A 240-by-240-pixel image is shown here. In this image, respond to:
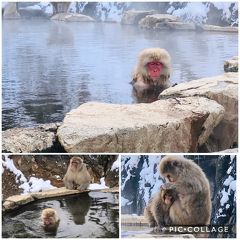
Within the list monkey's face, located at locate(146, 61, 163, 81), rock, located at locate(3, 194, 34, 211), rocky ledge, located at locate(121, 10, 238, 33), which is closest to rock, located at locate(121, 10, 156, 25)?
rocky ledge, located at locate(121, 10, 238, 33)

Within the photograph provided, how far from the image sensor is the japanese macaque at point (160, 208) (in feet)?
8.85

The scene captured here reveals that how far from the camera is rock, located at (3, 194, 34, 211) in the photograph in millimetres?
2658

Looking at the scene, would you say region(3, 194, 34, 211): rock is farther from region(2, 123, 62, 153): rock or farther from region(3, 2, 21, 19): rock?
region(3, 2, 21, 19): rock

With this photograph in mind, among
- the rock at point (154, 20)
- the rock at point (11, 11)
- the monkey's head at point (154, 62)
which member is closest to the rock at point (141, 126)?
the monkey's head at point (154, 62)

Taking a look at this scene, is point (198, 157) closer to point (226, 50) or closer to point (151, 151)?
point (151, 151)

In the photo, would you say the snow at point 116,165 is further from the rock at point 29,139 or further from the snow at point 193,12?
the snow at point 193,12

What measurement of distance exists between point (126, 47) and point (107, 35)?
0.11 meters

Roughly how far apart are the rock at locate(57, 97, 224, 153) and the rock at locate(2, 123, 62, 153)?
5cm

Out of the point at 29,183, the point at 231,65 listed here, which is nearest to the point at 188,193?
the point at 231,65

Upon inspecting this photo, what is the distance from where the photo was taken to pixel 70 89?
106 inches

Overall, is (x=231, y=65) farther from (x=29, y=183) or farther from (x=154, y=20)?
(x=29, y=183)

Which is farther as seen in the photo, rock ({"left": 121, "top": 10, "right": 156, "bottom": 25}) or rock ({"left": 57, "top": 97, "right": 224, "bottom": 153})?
rock ({"left": 121, "top": 10, "right": 156, "bottom": 25})

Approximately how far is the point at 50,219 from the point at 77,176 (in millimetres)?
232

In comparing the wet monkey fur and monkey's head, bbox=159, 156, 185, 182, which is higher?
the wet monkey fur
